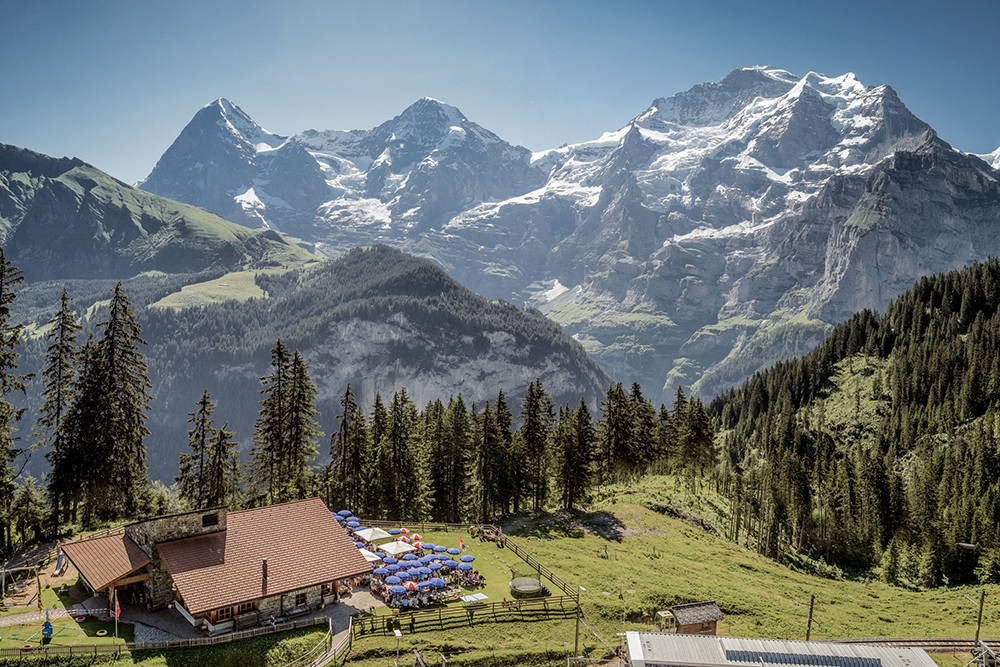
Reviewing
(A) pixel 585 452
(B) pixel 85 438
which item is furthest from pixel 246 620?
(A) pixel 585 452

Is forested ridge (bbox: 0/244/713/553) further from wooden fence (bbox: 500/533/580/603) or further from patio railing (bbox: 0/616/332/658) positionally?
patio railing (bbox: 0/616/332/658)

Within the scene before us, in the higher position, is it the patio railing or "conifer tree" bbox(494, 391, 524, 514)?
"conifer tree" bbox(494, 391, 524, 514)

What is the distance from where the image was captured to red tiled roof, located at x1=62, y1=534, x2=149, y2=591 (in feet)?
149

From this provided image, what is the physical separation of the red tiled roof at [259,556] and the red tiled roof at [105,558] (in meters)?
2.13

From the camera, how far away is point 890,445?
117 metres

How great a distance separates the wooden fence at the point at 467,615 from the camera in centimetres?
4597

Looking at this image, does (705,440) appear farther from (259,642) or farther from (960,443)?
(259,642)

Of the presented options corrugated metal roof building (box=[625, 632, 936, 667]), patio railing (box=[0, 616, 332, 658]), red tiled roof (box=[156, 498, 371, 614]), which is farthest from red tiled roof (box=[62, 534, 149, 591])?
corrugated metal roof building (box=[625, 632, 936, 667])

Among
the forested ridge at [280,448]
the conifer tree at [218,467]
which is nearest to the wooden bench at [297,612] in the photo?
the forested ridge at [280,448]

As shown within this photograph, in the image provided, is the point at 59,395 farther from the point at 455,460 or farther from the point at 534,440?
the point at 534,440

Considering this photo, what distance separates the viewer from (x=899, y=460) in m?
113

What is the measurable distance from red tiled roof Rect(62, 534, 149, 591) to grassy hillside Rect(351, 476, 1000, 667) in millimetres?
17707

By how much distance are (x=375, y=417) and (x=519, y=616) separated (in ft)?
138

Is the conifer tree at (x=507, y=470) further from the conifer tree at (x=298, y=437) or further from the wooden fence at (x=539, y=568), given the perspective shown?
the conifer tree at (x=298, y=437)
